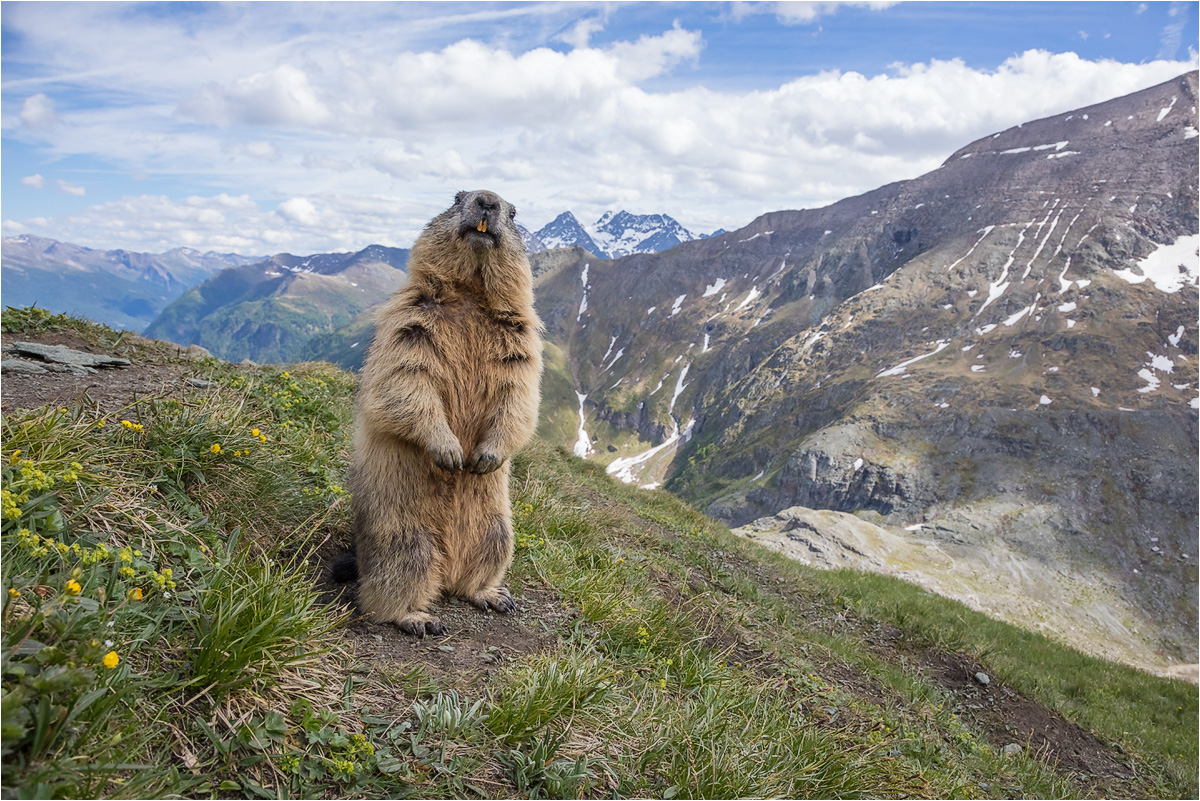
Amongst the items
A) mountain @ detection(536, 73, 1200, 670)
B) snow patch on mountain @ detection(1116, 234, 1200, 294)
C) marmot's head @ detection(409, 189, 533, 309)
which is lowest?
mountain @ detection(536, 73, 1200, 670)

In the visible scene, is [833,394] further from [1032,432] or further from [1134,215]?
[1134,215]

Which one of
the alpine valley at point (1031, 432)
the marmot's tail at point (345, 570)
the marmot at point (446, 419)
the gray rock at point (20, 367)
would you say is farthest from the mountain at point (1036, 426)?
the gray rock at point (20, 367)

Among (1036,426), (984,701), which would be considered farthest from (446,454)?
(1036,426)

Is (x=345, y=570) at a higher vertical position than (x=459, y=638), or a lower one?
higher

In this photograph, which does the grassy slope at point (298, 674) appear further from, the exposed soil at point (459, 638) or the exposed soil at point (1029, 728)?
the exposed soil at point (1029, 728)

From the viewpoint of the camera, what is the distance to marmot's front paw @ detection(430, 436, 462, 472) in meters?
5.13

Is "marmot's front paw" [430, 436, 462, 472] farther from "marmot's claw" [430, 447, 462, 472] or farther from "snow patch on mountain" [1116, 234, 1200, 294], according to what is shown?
"snow patch on mountain" [1116, 234, 1200, 294]

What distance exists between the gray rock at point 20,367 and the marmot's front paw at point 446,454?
4841 mm

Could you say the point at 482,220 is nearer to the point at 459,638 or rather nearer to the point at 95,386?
the point at 459,638

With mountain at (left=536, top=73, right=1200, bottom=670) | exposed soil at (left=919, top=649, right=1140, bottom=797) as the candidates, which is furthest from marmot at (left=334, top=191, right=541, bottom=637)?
mountain at (left=536, top=73, right=1200, bottom=670)

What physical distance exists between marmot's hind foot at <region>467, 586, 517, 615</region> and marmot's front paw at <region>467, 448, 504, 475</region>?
1.23 metres

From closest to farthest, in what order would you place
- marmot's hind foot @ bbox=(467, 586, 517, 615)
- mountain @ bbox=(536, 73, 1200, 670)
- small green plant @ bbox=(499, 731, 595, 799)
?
small green plant @ bbox=(499, 731, 595, 799), marmot's hind foot @ bbox=(467, 586, 517, 615), mountain @ bbox=(536, 73, 1200, 670)

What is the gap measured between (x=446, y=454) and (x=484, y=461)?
408mm

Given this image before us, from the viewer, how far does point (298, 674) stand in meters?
3.71
